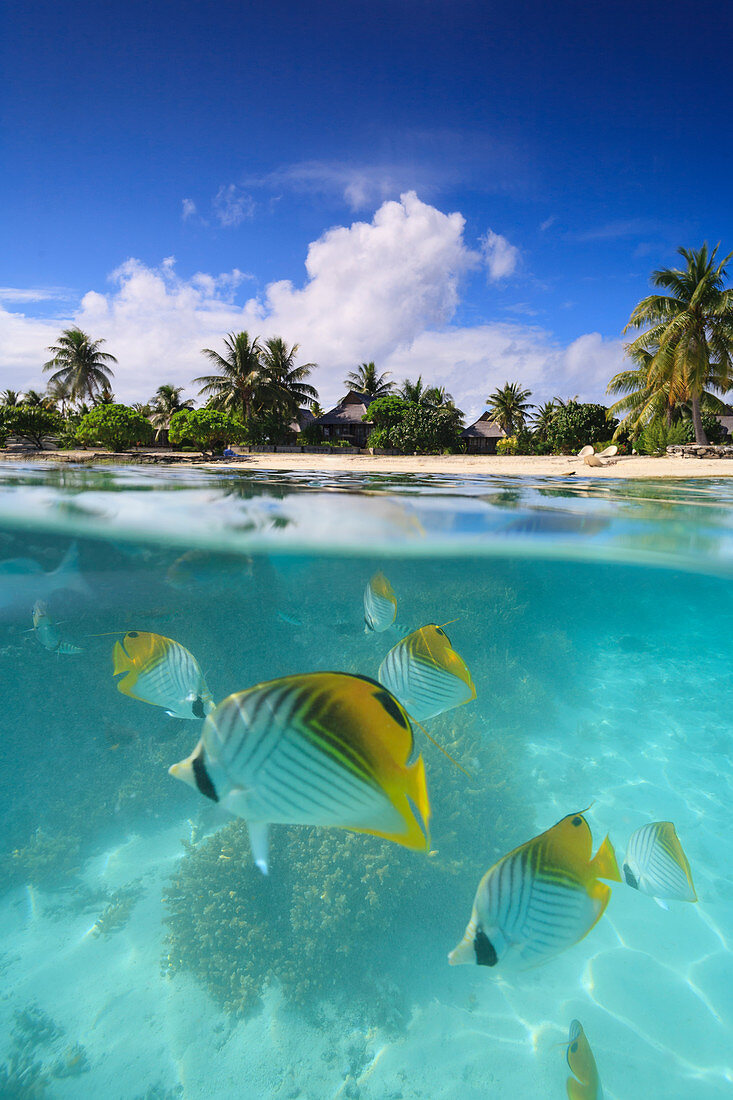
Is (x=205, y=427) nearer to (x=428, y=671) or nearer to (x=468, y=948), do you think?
(x=428, y=671)

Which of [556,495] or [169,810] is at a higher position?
[556,495]

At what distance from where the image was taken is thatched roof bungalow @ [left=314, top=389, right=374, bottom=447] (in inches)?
2020

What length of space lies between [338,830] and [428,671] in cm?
421

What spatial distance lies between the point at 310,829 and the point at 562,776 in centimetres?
334

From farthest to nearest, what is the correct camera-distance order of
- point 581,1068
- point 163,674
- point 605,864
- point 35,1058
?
point 35,1058, point 581,1068, point 163,674, point 605,864

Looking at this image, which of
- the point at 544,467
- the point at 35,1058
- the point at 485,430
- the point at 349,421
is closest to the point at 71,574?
the point at 35,1058

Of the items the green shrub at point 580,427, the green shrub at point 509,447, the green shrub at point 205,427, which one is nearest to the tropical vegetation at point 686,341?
the green shrub at point 580,427

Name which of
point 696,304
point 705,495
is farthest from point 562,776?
point 696,304

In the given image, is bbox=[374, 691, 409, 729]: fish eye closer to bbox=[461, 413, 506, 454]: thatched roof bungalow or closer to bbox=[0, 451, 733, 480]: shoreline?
bbox=[0, 451, 733, 480]: shoreline

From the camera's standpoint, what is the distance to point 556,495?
13.7 meters

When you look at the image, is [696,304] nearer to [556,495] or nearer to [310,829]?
[556,495]

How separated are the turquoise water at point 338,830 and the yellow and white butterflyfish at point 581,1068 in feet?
4.02

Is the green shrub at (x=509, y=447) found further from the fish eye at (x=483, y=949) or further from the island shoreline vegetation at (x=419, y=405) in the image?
the fish eye at (x=483, y=949)

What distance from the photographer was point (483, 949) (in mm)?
1279
